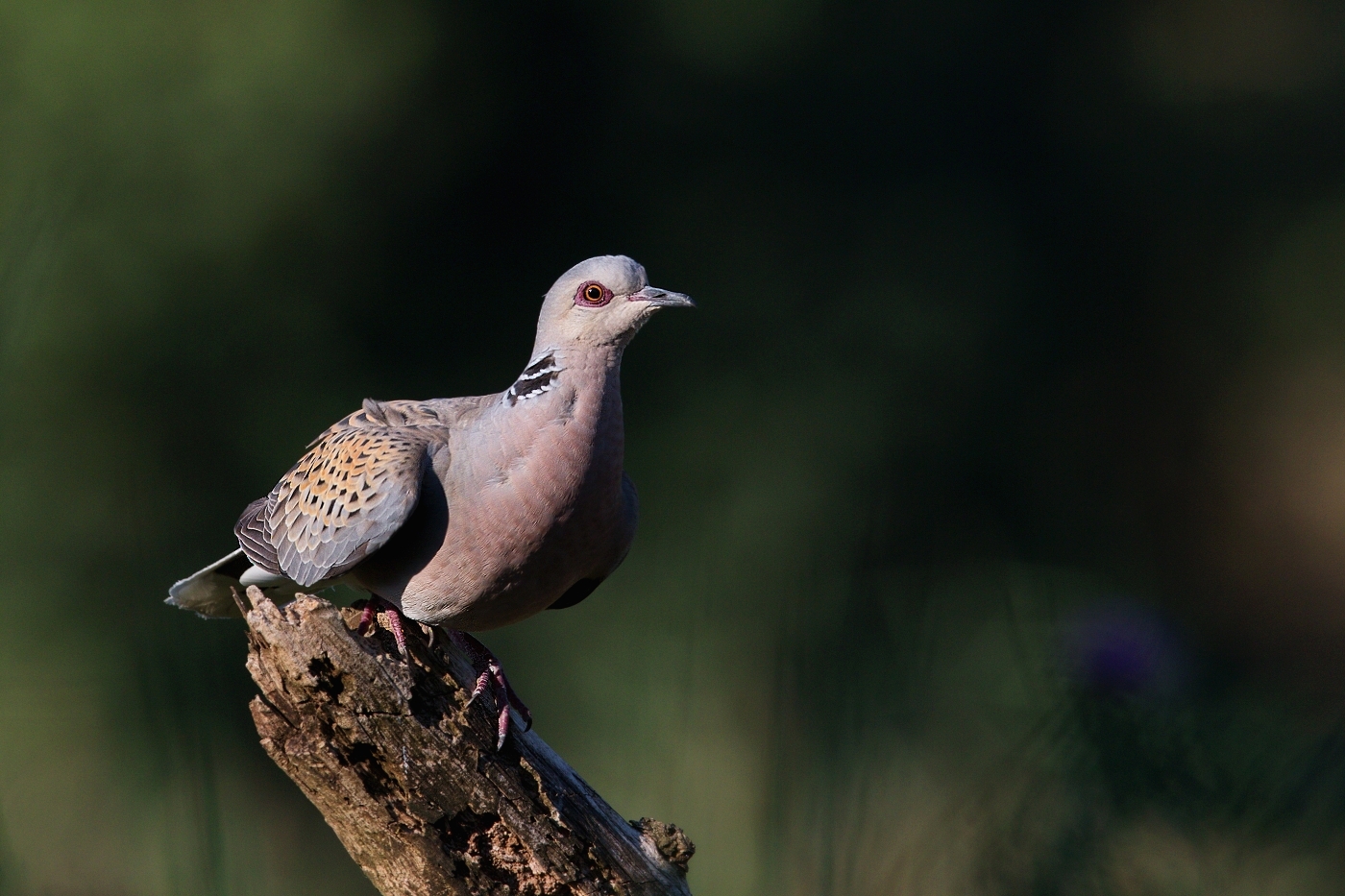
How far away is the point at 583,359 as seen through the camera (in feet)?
9.09

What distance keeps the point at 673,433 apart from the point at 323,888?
11.9ft

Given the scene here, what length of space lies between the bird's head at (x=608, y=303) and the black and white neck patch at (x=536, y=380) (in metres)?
0.05

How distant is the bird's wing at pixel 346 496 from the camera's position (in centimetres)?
273

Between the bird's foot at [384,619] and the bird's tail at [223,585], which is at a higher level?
the bird's foot at [384,619]

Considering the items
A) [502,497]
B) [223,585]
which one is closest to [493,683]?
[502,497]

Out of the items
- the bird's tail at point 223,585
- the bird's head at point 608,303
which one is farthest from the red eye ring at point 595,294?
the bird's tail at point 223,585

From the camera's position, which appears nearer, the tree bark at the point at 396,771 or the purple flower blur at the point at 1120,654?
the purple flower blur at the point at 1120,654

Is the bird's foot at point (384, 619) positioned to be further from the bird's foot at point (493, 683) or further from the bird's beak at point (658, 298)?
the bird's beak at point (658, 298)

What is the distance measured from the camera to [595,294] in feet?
9.15

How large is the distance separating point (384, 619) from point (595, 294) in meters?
0.87

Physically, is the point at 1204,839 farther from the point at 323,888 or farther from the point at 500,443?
the point at 323,888

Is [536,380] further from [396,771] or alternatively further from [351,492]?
[396,771]

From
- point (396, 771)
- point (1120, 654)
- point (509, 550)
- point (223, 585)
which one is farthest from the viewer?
point (223, 585)

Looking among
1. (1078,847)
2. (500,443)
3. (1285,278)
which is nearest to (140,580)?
(1078,847)
